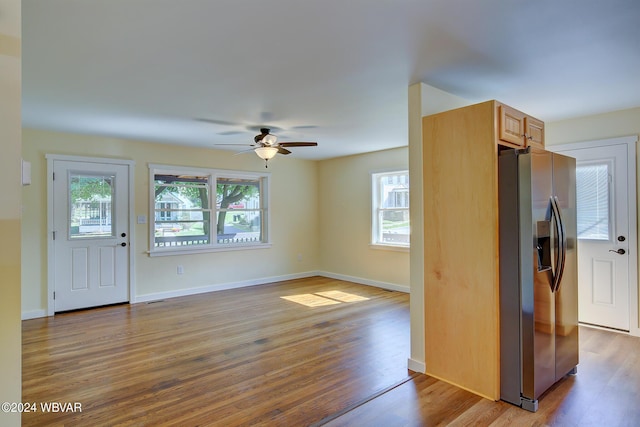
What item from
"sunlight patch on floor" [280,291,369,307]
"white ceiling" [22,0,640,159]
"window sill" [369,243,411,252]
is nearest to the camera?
"white ceiling" [22,0,640,159]

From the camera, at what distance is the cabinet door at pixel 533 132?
111 inches

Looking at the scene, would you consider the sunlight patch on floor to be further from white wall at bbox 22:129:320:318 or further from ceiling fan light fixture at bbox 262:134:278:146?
ceiling fan light fixture at bbox 262:134:278:146

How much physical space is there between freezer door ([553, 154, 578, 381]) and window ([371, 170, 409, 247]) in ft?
9.86

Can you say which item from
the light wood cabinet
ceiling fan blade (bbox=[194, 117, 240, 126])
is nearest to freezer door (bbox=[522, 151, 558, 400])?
the light wood cabinet

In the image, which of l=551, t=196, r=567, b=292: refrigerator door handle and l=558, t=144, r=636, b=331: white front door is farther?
l=558, t=144, r=636, b=331: white front door

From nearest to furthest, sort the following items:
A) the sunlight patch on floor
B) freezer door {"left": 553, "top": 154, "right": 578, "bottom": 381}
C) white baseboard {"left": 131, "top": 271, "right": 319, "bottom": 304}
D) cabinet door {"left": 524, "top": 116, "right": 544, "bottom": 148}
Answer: freezer door {"left": 553, "top": 154, "right": 578, "bottom": 381} < cabinet door {"left": 524, "top": 116, "right": 544, "bottom": 148} < the sunlight patch on floor < white baseboard {"left": 131, "top": 271, "right": 319, "bottom": 304}

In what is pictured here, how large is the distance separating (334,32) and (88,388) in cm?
311

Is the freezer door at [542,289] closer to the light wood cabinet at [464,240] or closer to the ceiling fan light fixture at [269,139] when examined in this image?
the light wood cabinet at [464,240]

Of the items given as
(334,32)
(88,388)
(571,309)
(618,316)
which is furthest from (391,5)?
(618,316)

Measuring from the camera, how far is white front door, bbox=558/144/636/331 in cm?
374

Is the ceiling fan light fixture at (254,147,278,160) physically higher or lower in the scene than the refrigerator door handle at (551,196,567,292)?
higher

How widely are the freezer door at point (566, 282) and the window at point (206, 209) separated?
15.9 feet

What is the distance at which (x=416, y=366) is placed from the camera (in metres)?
2.96

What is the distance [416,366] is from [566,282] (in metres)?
1.36
